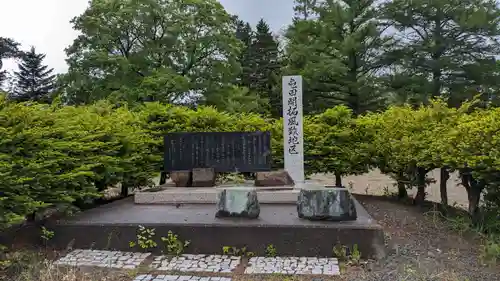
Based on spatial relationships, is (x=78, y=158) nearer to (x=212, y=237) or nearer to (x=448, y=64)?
(x=212, y=237)

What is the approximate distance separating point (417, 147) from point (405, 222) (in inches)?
39.7

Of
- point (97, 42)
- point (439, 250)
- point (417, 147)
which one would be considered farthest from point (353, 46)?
point (439, 250)

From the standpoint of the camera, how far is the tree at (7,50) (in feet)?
78.2

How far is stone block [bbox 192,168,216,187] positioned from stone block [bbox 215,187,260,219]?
167 cm

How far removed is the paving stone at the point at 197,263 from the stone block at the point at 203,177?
6.97 feet

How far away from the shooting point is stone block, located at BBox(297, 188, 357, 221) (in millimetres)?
3877

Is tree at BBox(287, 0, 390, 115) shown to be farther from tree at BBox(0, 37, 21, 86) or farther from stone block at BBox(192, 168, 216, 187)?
tree at BBox(0, 37, 21, 86)

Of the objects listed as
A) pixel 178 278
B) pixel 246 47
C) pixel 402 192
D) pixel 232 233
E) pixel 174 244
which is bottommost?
pixel 178 278

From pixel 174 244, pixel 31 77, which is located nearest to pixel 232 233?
pixel 174 244

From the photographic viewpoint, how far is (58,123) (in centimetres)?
427

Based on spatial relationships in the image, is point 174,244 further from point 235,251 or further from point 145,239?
point 235,251

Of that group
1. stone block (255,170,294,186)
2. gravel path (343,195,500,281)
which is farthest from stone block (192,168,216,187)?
gravel path (343,195,500,281)

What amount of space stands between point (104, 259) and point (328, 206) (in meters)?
2.11

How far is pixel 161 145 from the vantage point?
21.9ft
